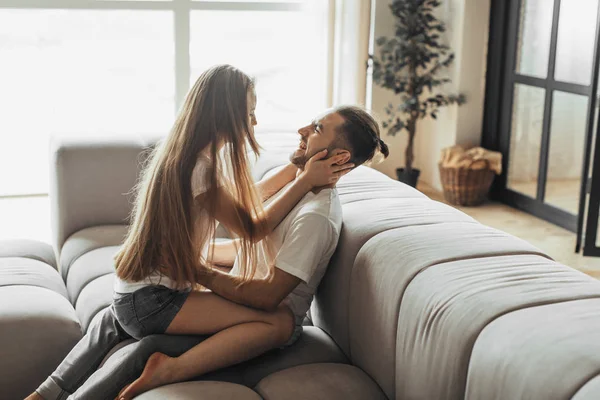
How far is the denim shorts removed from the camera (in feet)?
5.91

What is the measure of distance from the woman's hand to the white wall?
3.24m

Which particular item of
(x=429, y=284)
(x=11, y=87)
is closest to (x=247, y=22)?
(x=11, y=87)

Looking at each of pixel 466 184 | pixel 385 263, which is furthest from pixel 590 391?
pixel 466 184

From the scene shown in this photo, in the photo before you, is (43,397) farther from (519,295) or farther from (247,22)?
(247,22)

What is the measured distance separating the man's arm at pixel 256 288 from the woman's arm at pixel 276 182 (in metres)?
0.42

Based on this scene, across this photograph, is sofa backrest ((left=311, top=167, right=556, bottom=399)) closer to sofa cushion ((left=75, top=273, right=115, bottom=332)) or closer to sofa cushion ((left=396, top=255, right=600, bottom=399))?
sofa cushion ((left=396, top=255, right=600, bottom=399))

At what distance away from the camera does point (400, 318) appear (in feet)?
5.26

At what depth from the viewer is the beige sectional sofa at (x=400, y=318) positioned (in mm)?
1305

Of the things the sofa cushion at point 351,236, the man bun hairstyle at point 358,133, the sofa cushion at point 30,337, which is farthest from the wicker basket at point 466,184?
the sofa cushion at point 30,337

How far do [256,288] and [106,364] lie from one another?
0.38 m

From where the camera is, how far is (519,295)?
1446mm

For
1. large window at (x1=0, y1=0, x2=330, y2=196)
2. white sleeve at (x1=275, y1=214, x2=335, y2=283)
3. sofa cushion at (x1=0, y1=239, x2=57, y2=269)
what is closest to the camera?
white sleeve at (x1=275, y1=214, x2=335, y2=283)

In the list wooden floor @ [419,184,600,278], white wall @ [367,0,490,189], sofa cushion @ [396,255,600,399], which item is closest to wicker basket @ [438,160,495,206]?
wooden floor @ [419,184,600,278]

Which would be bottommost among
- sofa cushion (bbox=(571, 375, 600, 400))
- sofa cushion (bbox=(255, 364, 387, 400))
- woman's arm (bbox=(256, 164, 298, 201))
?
sofa cushion (bbox=(255, 364, 387, 400))
